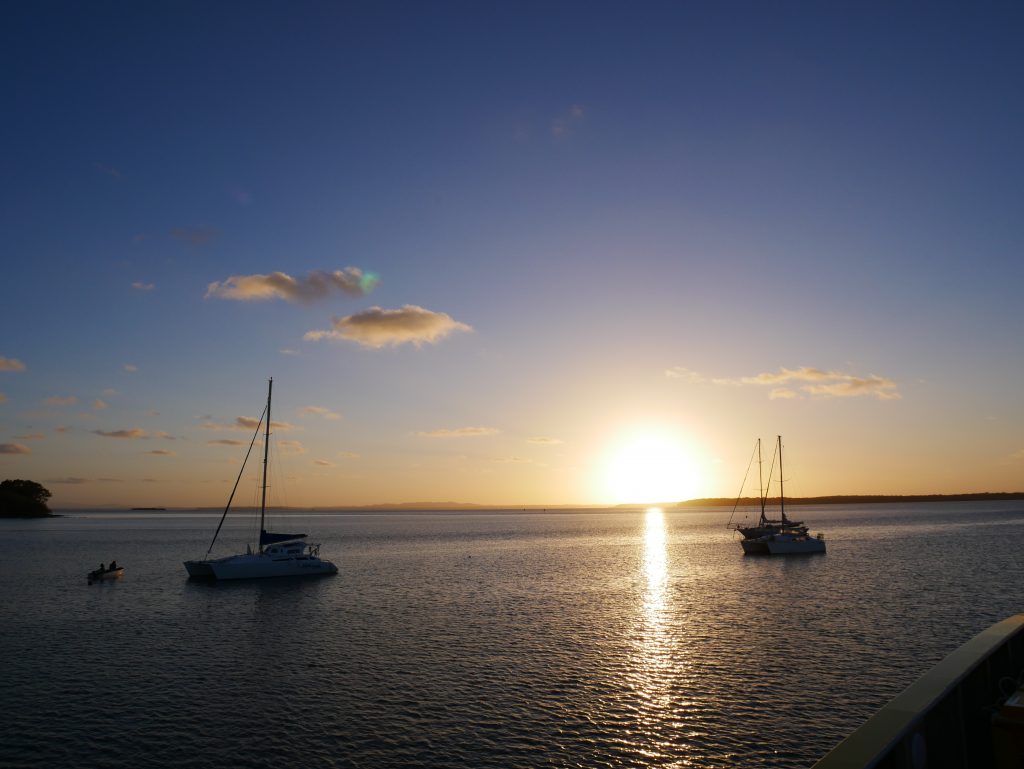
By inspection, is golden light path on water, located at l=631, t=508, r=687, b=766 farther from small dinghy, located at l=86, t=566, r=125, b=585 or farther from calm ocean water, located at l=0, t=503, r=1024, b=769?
small dinghy, located at l=86, t=566, r=125, b=585

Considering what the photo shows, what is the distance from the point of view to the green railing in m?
5.30

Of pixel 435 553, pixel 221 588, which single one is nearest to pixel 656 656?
pixel 221 588

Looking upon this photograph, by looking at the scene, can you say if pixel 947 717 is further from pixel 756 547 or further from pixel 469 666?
pixel 756 547

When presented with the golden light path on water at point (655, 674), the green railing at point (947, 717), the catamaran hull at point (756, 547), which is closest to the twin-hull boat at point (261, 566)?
the golden light path on water at point (655, 674)

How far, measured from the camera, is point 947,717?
676cm

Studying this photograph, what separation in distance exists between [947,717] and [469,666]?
26.7 metres

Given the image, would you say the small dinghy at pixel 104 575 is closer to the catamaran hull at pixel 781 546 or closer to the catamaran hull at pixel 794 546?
the catamaran hull at pixel 781 546

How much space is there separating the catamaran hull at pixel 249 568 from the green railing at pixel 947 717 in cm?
6418

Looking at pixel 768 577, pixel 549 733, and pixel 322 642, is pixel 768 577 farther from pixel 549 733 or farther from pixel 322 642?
pixel 549 733

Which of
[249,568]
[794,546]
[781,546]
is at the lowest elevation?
[794,546]

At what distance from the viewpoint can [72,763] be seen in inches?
795

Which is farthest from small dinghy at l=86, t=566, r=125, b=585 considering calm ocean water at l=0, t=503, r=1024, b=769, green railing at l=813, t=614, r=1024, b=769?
green railing at l=813, t=614, r=1024, b=769

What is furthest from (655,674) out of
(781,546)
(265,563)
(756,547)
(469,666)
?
(756,547)

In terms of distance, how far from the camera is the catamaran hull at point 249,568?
62719mm
